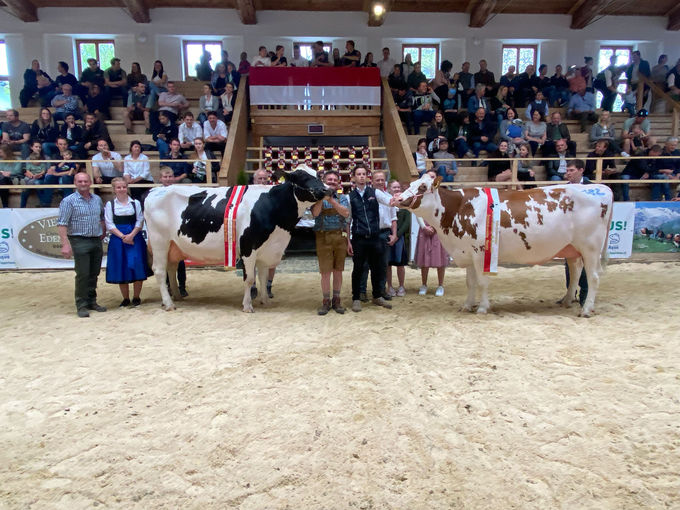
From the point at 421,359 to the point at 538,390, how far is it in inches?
36.4

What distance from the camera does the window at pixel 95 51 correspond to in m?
13.7

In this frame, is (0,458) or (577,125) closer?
(0,458)

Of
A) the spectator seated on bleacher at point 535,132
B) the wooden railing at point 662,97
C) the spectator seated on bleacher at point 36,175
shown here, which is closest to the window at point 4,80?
the spectator seated on bleacher at point 36,175

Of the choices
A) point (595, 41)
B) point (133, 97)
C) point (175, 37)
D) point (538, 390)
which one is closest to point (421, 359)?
point (538, 390)

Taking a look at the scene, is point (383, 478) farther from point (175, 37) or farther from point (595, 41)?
point (595, 41)

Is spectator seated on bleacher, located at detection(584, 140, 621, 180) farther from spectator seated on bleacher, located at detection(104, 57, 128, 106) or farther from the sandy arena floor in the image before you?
spectator seated on bleacher, located at detection(104, 57, 128, 106)

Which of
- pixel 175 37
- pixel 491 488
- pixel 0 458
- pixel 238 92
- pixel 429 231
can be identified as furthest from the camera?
pixel 175 37

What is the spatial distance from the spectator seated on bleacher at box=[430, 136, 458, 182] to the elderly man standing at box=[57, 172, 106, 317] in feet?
20.3

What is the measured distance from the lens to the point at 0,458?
241cm

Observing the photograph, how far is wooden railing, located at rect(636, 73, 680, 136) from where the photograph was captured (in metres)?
12.1

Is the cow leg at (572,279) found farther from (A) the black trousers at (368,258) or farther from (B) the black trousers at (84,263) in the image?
(B) the black trousers at (84,263)

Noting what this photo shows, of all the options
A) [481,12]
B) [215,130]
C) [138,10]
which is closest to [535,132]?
[481,12]

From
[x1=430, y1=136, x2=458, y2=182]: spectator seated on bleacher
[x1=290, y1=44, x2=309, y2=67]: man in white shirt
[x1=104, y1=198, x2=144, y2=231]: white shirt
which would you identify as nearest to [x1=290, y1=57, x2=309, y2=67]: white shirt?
[x1=290, y1=44, x2=309, y2=67]: man in white shirt

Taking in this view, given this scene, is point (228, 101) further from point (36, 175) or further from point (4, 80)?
point (4, 80)
